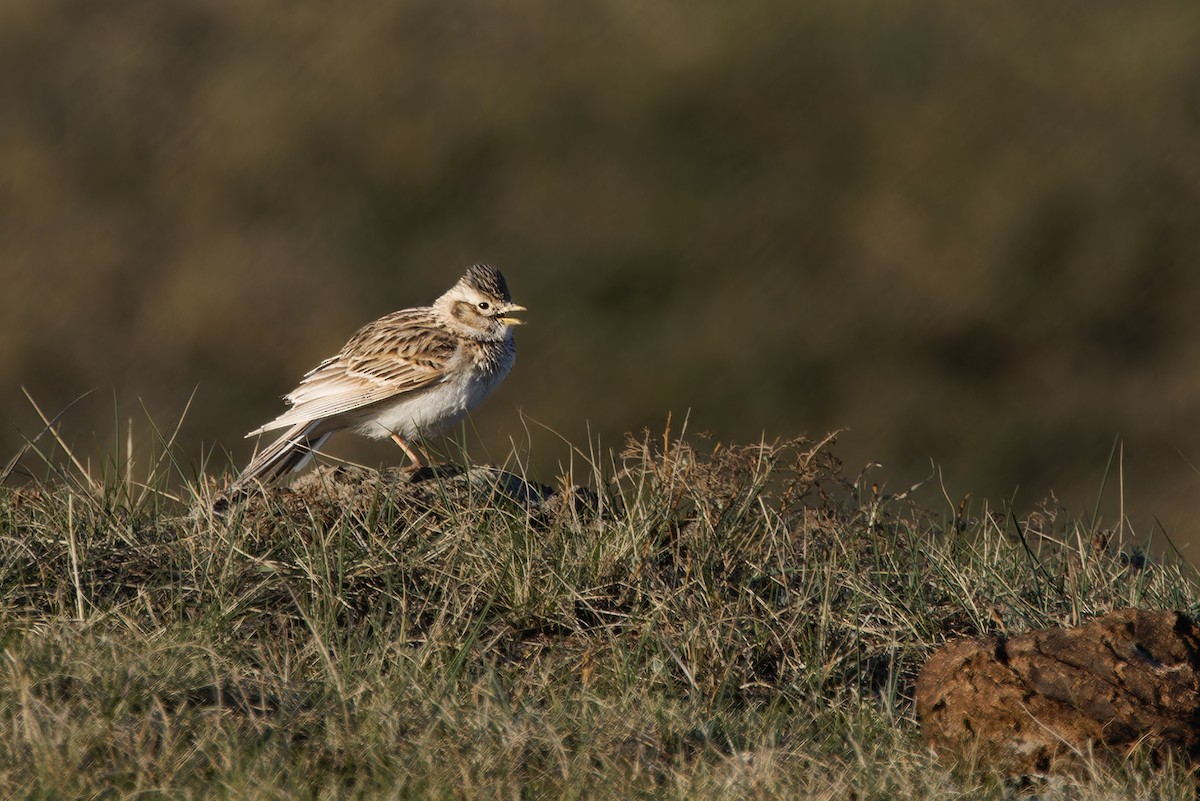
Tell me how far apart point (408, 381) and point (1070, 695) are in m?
3.15

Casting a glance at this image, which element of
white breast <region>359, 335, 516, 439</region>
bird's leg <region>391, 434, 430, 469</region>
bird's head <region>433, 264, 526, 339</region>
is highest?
bird's head <region>433, 264, 526, 339</region>

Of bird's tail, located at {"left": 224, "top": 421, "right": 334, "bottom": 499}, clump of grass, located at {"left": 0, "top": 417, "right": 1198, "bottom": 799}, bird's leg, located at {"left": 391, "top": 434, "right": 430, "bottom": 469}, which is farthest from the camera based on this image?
bird's tail, located at {"left": 224, "top": 421, "right": 334, "bottom": 499}

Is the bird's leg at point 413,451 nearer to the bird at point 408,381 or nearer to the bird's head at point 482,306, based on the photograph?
the bird at point 408,381

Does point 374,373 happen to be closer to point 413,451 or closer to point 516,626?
point 413,451

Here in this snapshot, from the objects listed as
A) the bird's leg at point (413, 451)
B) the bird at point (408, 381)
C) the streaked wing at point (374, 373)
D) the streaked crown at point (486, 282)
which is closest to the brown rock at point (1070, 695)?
the bird's leg at point (413, 451)

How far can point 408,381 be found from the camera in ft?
23.3

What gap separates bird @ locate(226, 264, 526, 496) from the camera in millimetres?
7113

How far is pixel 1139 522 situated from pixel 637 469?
7.28 meters

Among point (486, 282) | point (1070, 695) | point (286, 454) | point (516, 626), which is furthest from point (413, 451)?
point (1070, 695)

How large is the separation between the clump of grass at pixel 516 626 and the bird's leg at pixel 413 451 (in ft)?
1.33

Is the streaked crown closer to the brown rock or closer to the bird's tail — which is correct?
the bird's tail

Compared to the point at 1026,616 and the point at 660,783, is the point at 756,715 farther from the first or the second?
the point at 1026,616

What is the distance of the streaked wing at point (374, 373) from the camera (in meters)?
7.10

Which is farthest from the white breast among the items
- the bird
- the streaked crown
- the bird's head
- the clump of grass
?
the clump of grass
